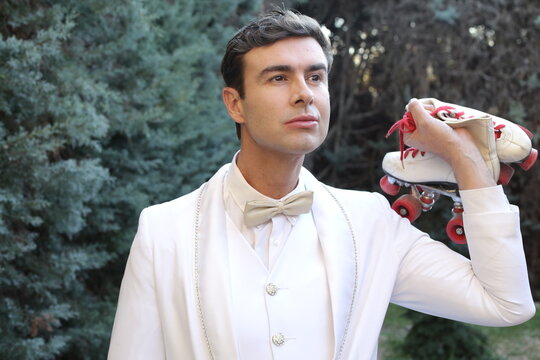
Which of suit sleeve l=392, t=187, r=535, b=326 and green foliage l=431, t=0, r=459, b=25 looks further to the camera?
green foliage l=431, t=0, r=459, b=25

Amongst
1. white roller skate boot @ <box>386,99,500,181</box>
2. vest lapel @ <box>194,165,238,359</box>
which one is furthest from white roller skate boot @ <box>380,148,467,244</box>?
vest lapel @ <box>194,165,238,359</box>

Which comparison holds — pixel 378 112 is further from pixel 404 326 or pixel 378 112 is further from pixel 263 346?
pixel 263 346

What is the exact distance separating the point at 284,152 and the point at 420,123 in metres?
0.37

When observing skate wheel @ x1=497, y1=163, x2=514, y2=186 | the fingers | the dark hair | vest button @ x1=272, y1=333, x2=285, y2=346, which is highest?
the dark hair

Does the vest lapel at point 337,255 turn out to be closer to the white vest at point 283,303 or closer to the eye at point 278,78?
the white vest at point 283,303

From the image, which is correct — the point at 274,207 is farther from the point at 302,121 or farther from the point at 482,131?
the point at 482,131

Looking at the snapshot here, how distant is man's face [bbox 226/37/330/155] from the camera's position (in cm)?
180

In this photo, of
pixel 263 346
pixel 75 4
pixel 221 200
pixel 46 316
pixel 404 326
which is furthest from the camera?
pixel 404 326

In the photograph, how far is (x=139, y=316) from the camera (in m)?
1.76

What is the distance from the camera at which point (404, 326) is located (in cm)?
640

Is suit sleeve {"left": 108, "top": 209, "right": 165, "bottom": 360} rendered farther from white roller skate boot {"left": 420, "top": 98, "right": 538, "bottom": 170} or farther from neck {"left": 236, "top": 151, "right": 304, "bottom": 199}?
white roller skate boot {"left": 420, "top": 98, "right": 538, "bottom": 170}

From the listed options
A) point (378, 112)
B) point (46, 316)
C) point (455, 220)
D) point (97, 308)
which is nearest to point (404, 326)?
point (378, 112)

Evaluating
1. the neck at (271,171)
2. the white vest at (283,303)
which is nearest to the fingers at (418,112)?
the neck at (271,171)

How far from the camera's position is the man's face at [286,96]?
5.91 ft
